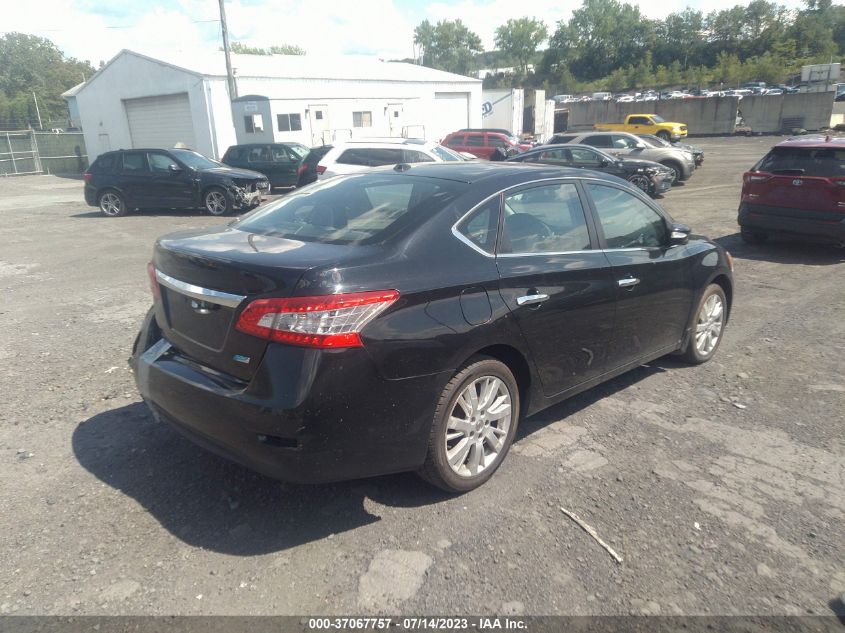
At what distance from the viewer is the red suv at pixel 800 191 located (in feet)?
28.3

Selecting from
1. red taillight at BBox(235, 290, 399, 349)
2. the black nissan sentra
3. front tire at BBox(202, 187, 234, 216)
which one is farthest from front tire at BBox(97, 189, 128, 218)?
red taillight at BBox(235, 290, 399, 349)

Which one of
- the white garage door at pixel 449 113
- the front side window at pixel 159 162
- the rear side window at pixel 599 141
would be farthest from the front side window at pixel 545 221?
the white garage door at pixel 449 113

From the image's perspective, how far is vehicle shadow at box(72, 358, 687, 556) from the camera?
303cm

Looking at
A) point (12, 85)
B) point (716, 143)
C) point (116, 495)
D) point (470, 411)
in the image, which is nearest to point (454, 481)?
point (470, 411)

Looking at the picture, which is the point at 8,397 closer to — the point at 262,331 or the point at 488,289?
the point at 262,331

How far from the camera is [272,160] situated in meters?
19.4

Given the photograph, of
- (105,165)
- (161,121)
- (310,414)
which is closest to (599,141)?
(105,165)

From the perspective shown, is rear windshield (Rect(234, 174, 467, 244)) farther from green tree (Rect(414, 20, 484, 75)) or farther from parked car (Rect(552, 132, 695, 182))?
green tree (Rect(414, 20, 484, 75))

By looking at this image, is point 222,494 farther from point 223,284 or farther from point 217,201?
point 217,201

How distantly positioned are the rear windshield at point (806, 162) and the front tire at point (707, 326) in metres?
4.79

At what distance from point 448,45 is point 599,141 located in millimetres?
111512

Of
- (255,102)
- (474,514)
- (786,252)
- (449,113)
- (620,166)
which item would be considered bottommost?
(786,252)

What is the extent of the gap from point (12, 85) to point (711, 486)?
115 m

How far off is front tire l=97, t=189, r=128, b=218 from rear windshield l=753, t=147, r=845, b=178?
45.3 ft
